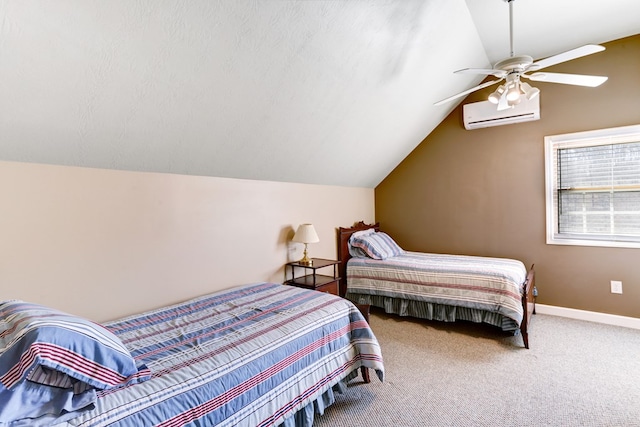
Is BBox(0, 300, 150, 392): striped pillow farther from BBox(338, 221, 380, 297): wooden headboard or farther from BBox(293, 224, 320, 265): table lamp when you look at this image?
BBox(338, 221, 380, 297): wooden headboard

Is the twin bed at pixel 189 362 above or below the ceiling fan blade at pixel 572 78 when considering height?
below

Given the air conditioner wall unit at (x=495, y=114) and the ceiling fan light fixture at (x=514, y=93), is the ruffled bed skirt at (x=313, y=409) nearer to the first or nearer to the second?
the ceiling fan light fixture at (x=514, y=93)

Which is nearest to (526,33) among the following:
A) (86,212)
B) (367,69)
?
(367,69)

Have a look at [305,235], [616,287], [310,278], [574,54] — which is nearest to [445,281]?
[310,278]

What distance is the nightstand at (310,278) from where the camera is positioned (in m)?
3.08

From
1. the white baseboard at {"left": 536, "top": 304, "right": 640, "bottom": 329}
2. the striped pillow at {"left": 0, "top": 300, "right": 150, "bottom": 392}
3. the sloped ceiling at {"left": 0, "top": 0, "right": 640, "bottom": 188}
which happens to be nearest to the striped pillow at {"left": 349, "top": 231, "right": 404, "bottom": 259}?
the sloped ceiling at {"left": 0, "top": 0, "right": 640, "bottom": 188}

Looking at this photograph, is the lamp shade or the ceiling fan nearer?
the ceiling fan

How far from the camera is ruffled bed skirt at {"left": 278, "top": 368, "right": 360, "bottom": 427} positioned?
1.65 metres

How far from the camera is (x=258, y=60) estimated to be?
194cm

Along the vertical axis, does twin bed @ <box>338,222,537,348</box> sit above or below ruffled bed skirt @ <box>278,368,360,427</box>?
above

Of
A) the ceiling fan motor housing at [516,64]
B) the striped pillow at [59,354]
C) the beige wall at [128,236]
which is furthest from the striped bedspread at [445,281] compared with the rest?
the striped pillow at [59,354]

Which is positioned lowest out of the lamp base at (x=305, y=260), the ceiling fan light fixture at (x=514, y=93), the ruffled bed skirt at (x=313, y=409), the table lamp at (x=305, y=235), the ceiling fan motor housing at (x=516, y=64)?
the ruffled bed skirt at (x=313, y=409)

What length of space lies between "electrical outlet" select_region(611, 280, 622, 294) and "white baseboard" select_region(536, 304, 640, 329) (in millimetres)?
243

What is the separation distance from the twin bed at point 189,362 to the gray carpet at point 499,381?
32 centimetres
